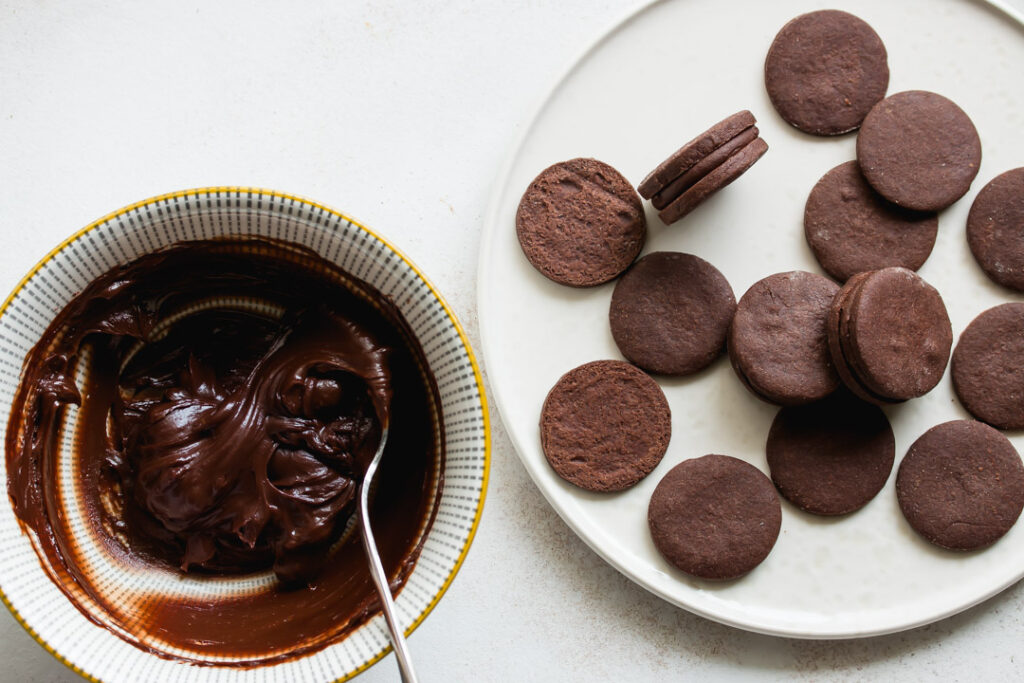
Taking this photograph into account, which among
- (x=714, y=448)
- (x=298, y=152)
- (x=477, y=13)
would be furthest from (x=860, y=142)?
(x=298, y=152)

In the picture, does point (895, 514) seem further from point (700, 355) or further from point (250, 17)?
point (250, 17)

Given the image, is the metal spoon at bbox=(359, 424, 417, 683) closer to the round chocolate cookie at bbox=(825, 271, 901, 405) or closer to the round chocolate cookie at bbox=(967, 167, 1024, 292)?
the round chocolate cookie at bbox=(825, 271, 901, 405)

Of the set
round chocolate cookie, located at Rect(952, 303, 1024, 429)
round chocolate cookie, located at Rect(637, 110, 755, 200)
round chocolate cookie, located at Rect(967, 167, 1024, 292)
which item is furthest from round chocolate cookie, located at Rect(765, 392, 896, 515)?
round chocolate cookie, located at Rect(637, 110, 755, 200)

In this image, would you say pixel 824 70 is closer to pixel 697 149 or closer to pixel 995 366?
pixel 697 149

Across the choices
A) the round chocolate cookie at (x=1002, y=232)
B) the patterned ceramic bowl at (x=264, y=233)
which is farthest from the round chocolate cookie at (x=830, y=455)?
the patterned ceramic bowl at (x=264, y=233)

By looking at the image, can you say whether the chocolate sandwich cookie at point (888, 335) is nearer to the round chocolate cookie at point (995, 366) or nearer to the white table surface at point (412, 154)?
the round chocolate cookie at point (995, 366)

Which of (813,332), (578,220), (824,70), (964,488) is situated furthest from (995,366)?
(578,220)

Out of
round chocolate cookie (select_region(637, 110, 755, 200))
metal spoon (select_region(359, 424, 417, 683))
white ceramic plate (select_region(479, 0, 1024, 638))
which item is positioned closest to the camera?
metal spoon (select_region(359, 424, 417, 683))
